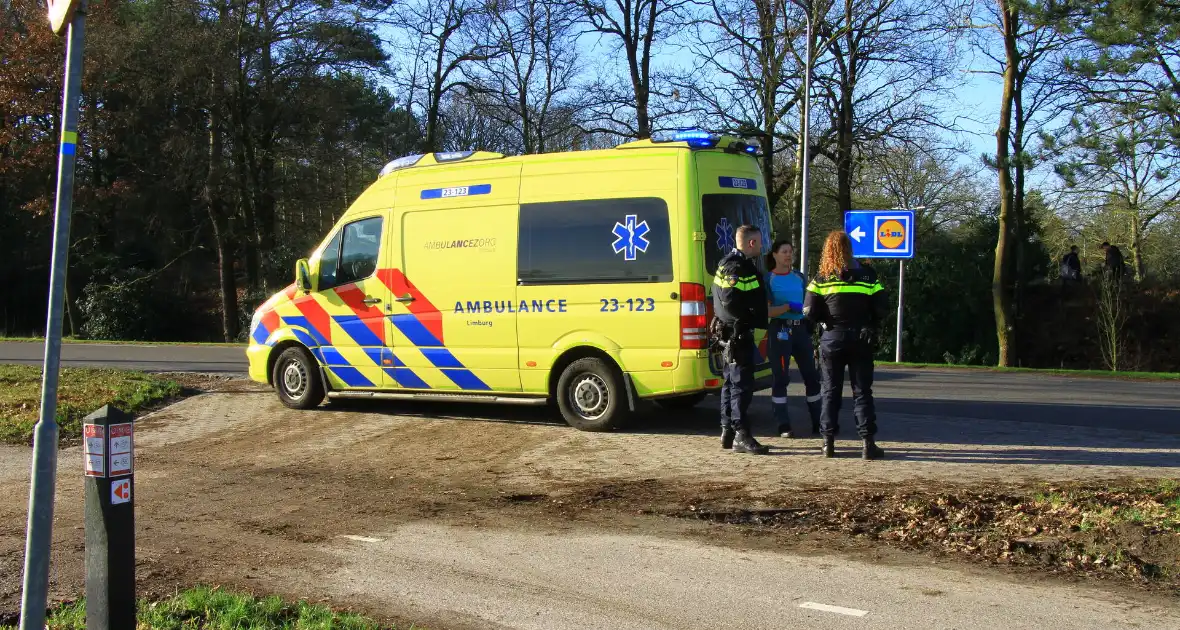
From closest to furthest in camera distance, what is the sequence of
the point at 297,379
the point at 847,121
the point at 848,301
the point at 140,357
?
the point at 848,301 → the point at 297,379 → the point at 140,357 → the point at 847,121

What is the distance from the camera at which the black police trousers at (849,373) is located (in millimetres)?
8055

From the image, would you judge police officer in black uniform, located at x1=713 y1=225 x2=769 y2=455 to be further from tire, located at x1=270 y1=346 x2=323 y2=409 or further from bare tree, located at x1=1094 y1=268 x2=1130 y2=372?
bare tree, located at x1=1094 y1=268 x2=1130 y2=372

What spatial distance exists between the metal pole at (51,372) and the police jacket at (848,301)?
5.75 metres

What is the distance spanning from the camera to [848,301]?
810 cm

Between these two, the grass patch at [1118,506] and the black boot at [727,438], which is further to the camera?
the black boot at [727,438]

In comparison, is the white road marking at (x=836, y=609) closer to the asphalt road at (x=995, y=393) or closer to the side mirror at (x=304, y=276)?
the asphalt road at (x=995, y=393)

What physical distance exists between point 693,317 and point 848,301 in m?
1.40

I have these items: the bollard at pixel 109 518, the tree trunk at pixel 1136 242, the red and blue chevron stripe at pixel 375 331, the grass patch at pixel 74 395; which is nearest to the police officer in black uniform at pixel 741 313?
the red and blue chevron stripe at pixel 375 331

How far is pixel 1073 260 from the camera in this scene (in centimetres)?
2730

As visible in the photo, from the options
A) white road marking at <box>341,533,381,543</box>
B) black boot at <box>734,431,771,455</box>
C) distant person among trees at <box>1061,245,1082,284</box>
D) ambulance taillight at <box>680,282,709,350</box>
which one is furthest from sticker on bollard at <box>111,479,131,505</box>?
distant person among trees at <box>1061,245,1082,284</box>

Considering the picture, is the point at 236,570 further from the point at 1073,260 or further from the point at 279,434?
the point at 1073,260

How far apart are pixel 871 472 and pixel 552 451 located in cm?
274

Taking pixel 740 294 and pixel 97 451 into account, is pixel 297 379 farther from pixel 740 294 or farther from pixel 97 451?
pixel 97 451

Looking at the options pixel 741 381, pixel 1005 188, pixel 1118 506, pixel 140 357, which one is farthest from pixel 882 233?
pixel 140 357
